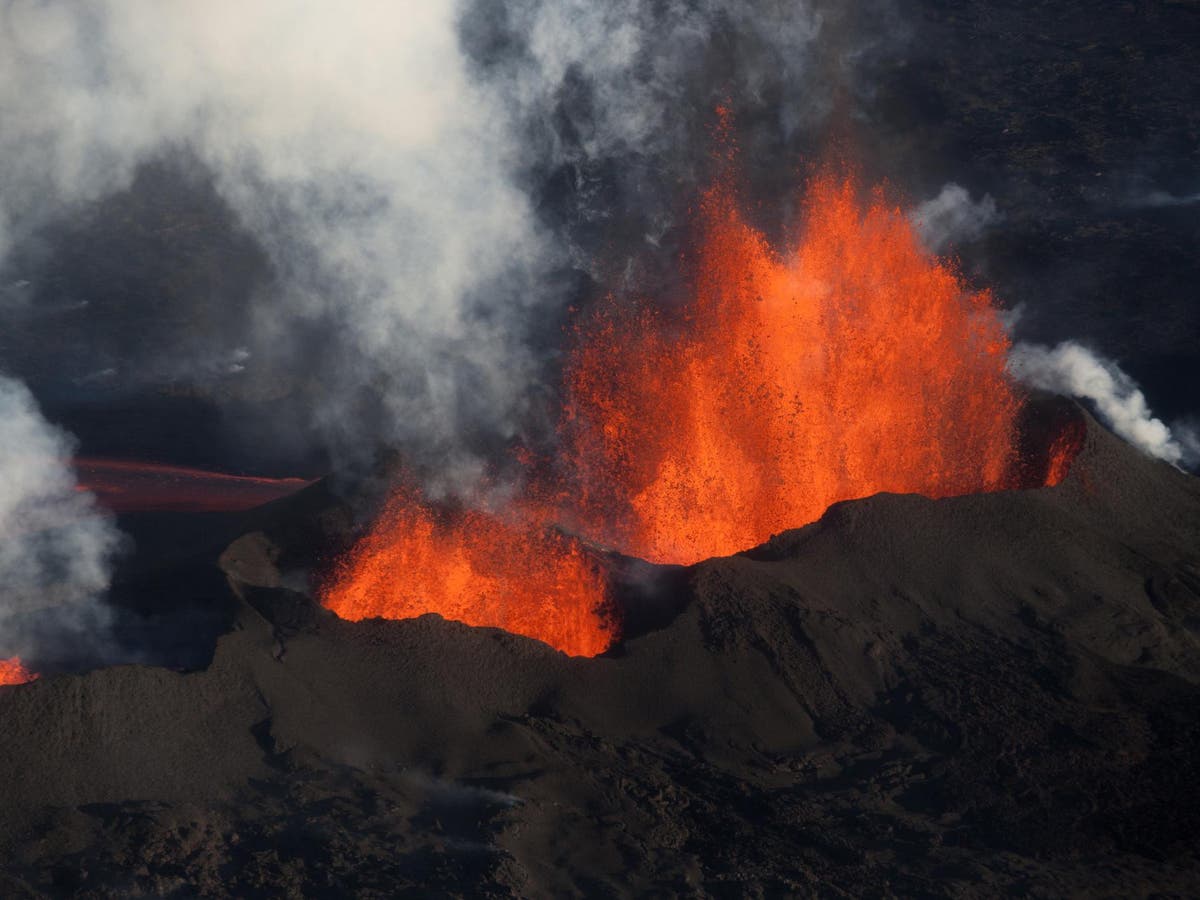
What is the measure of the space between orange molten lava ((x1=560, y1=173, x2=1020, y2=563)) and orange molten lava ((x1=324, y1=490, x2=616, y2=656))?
2069 millimetres

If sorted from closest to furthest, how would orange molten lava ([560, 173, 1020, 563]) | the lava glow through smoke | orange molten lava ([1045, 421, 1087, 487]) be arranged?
the lava glow through smoke, orange molten lava ([1045, 421, 1087, 487]), orange molten lava ([560, 173, 1020, 563])

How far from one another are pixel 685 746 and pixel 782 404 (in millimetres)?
9836

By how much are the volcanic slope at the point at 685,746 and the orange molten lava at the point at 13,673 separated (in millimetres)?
2081

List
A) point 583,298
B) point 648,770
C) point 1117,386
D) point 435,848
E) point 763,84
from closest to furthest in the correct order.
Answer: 1. point 435,848
2. point 648,770
3. point 1117,386
4. point 583,298
5. point 763,84

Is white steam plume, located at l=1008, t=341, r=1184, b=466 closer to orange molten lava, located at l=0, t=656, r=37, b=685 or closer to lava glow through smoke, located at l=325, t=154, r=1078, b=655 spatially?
lava glow through smoke, located at l=325, t=154, r=1078, b=655

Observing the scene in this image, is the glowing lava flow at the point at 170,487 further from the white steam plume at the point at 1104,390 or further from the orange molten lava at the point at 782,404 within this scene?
the white steam plume at the point at 1104,390

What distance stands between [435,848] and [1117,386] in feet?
61.3

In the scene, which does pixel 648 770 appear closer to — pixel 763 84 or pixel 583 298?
pixel 583 298

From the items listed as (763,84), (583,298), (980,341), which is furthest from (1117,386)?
(763,84)

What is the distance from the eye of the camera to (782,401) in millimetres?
22219

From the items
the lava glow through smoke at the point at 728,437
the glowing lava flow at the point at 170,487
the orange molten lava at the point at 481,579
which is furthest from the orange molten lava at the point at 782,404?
the glowing lava flow at the point at 170,487

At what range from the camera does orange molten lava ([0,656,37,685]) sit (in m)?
14.7

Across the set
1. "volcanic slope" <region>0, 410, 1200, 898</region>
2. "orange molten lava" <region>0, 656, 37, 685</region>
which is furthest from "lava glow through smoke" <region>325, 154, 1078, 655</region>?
"orange molten lava" <region>0, 656, 37, 685</region>

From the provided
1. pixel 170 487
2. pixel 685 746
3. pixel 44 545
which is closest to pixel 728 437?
pixel 685 746
